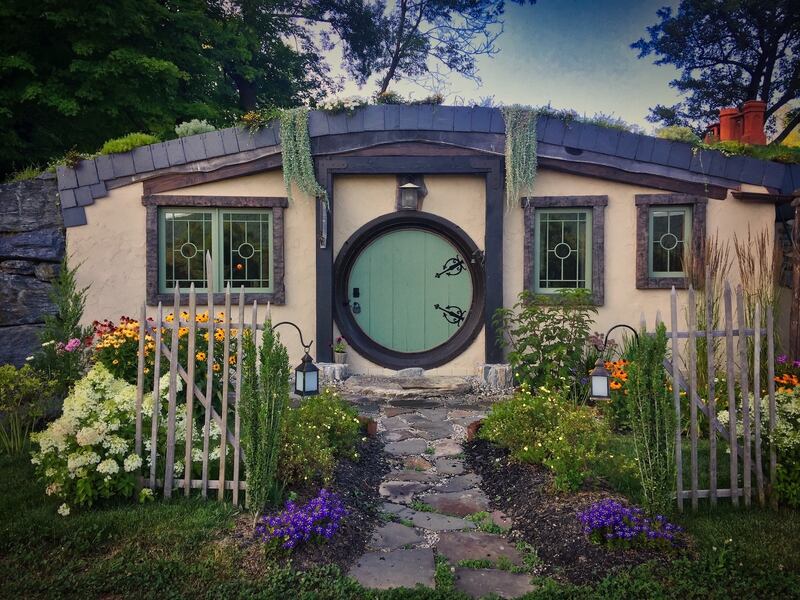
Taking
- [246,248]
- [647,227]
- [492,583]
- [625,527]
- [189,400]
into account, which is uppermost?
[647,227]

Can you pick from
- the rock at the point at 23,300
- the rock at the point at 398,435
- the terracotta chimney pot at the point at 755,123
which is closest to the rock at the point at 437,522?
the rock at the point at 398,435

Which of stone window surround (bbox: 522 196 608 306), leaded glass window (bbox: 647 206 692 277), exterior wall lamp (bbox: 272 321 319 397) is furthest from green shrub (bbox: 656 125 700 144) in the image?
exterior wall lamp (bbox: 272 321 319 397)

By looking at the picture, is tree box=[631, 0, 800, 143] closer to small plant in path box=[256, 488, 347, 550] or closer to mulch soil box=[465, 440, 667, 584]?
mulch soil box=[465, 440, 667, 584]

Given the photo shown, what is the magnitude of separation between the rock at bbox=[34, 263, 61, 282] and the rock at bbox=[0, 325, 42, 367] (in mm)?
610

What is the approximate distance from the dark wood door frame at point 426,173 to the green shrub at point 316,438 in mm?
2500

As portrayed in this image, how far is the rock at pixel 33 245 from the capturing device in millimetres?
7387

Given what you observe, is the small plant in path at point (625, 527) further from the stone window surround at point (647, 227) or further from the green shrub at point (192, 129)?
the green shrub at point (192, 129)

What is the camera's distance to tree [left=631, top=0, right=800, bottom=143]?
1691 cm

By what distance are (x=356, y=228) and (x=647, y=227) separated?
3620 mm

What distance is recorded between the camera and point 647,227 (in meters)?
7.54

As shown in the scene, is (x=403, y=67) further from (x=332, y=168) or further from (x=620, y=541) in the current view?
(x=620, y=541)

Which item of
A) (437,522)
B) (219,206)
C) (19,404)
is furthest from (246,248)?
(437,522)

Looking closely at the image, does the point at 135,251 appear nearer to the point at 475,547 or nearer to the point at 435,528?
the point at 435,528

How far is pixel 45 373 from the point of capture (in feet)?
20.0
